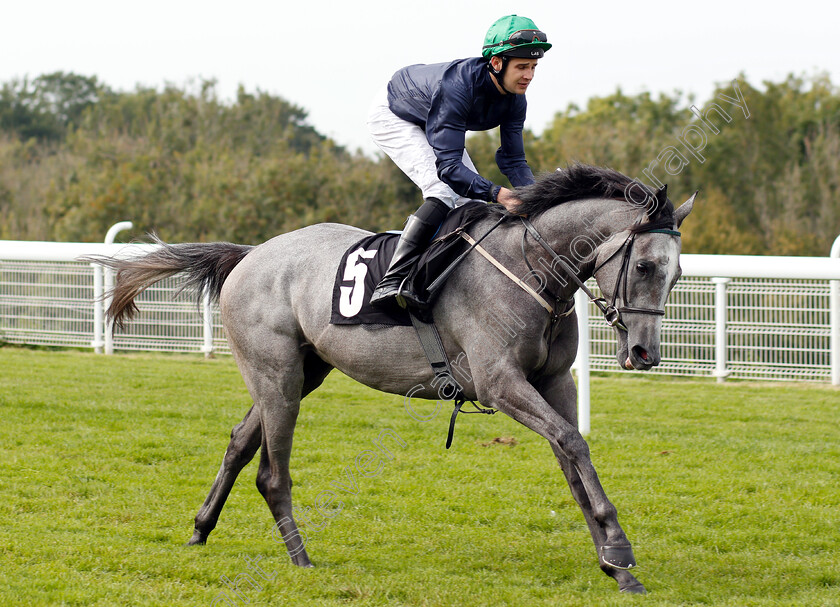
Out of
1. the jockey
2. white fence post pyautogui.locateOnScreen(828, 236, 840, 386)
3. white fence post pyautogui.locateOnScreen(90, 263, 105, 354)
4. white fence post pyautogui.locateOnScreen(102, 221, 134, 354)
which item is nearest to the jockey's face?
the jockey

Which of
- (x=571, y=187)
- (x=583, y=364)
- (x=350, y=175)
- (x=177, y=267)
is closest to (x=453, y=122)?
(x=571, y=187)

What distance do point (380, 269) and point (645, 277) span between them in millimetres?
1255

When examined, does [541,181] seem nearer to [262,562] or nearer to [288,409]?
[288,409]

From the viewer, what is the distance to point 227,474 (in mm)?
4609

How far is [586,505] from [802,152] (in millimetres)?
22537

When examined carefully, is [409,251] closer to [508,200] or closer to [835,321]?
[508,200]

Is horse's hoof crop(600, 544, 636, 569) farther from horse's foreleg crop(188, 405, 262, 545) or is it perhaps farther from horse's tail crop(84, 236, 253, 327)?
horse's tail crop(84, 236, 253, 327)

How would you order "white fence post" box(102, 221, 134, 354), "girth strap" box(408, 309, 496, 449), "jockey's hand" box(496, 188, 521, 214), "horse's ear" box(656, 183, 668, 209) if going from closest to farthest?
"horse's ear" box(656, 183, 668, 209)
"jockey's hand" box(496, 188, 521, 214)
"girth strap" box(408, 309, 496, 449)
"white fence post" box(102, 221, 134, 354)

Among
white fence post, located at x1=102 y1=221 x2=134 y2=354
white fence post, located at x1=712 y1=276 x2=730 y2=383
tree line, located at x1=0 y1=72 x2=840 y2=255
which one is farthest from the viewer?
tree line, located at x1=0 y1=72 x2=840 y2=255

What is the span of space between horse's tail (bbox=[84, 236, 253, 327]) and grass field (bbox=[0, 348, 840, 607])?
1.20 m

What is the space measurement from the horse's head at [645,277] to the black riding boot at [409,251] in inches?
34.0

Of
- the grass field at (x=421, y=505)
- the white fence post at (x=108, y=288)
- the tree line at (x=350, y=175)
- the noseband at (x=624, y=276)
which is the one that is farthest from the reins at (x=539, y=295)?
the tree line at (x=350, y=175)

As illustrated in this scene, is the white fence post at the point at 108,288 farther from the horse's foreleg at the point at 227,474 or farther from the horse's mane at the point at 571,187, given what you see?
the horse's mane at the point at 571,187

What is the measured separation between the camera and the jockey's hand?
4.02m
